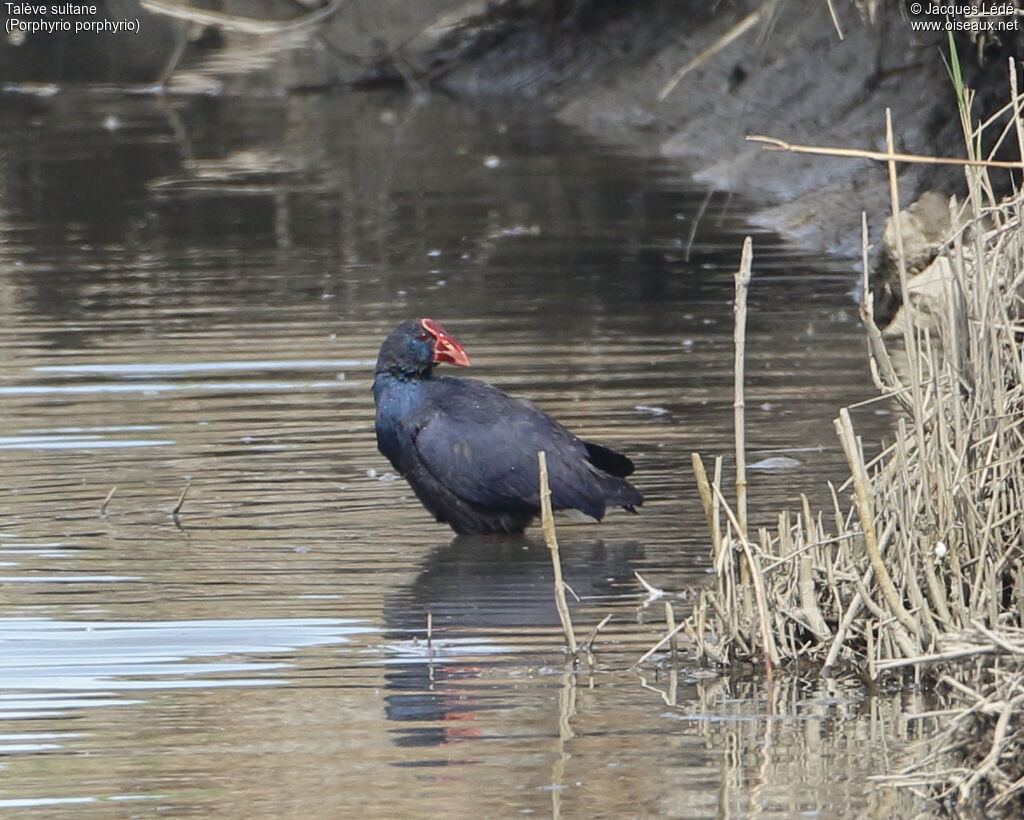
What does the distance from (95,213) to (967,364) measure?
12990 millimetres

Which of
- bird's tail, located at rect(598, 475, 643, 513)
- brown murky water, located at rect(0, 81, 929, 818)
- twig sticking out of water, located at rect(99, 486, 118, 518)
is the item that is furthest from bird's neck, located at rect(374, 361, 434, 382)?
twig sticking out of water, located at rect(99, 486, 118, 518)

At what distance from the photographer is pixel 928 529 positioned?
6023 millimetres

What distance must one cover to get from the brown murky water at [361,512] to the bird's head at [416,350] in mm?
626

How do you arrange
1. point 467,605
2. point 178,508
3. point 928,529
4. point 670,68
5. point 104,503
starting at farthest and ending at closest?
point 670,68 < point 104,503 < point 178,508 < point 467,605 < point 928,529

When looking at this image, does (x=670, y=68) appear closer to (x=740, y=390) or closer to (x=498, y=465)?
(x=498, y=465)

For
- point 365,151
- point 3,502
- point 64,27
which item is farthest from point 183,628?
point 64,27

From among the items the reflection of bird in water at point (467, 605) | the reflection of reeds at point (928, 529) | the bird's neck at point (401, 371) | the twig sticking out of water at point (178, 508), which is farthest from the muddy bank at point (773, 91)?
the reflection of reeds at point (928, 529)

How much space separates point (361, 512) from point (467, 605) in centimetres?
136

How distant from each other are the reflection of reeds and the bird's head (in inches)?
96.4

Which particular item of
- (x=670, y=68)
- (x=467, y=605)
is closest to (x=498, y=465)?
(x=467, y=605)

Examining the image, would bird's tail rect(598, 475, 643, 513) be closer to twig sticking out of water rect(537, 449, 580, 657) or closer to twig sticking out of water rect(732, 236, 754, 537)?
twig sticking out of water rect(537, 449, 580, 657)

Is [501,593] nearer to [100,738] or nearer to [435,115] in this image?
[100,738]

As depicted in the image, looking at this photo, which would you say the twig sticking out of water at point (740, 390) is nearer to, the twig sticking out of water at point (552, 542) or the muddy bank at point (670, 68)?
the twig sticking out of water at point (552, 542)

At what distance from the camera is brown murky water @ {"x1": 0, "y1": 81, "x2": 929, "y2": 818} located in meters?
5.66
